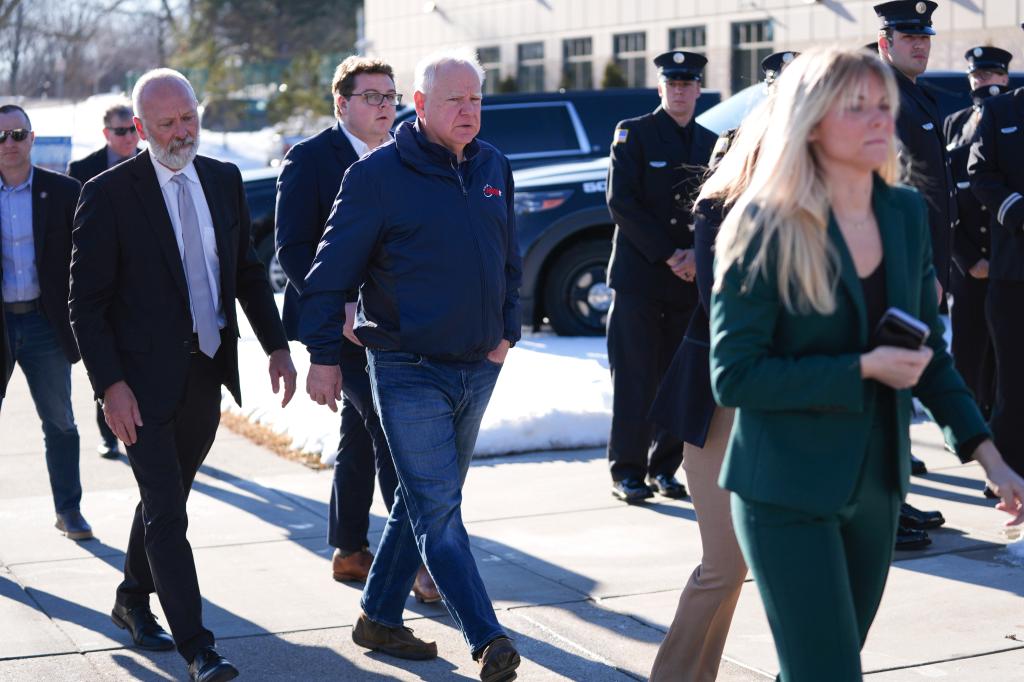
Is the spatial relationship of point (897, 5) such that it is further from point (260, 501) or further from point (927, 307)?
point (260, 501)

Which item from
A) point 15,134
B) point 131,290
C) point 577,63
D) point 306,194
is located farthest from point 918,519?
point 577,63

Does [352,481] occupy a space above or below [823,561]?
below

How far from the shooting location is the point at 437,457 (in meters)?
4.53

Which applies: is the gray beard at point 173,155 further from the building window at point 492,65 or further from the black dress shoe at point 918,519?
the building window at point 492,65

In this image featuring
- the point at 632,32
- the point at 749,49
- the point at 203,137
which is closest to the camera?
the point at 749,49

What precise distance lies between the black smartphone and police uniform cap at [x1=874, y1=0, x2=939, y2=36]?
11.5 ft

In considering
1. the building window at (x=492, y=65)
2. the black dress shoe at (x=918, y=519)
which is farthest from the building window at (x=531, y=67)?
the black dress shoe at (x=918, y=519)

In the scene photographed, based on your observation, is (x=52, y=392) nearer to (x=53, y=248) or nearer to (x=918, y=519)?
(x=53, y=248)

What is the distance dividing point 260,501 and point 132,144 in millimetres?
2692

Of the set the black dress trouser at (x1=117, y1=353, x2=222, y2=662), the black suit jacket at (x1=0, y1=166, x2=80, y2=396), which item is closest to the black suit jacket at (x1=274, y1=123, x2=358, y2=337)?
the black dress trouser at (x1=117, y1=353, x2=222, y2=662)

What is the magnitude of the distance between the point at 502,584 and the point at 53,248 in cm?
255

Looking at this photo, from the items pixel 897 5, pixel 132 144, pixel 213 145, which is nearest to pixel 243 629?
pixel 897 5

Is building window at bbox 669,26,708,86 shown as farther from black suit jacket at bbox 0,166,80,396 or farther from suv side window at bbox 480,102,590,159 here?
black suit jacket at bbox 0,166,80,396

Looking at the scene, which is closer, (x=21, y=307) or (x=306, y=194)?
(x=306, y=194)
